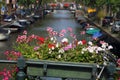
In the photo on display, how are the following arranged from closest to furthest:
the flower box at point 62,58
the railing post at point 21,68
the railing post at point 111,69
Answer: the railing post at point 111,69
the railing post at point 21,68
the flower box at point 62,58

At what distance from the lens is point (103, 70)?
269 inches

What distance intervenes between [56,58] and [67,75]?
77cm

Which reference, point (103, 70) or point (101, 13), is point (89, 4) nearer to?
point (101, 13)

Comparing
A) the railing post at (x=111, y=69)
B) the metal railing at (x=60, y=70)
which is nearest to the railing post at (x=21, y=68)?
the metal railing at (x=60, y=70)

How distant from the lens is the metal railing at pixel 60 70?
262 inches

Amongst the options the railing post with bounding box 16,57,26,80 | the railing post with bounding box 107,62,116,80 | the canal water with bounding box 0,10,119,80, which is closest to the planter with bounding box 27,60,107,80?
the railing post with bounding box 16,57,26,80

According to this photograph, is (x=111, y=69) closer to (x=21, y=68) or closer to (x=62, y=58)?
(x=62, y=58)

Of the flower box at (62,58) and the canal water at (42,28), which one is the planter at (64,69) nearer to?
the flower box at (62,58)

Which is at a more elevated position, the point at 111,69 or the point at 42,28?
the point at 111,69

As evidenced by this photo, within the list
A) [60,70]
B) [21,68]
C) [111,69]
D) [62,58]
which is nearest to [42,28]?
[62,58]

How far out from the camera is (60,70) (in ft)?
22.4

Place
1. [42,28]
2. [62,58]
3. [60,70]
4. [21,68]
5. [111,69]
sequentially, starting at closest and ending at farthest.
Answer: [111,69] < [21,68] < [60,70] < [62,58] < [42,28]

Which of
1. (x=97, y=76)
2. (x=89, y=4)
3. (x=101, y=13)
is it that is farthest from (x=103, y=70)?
(x=89, y=4)

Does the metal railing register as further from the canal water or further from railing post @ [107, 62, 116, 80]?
the canal water
